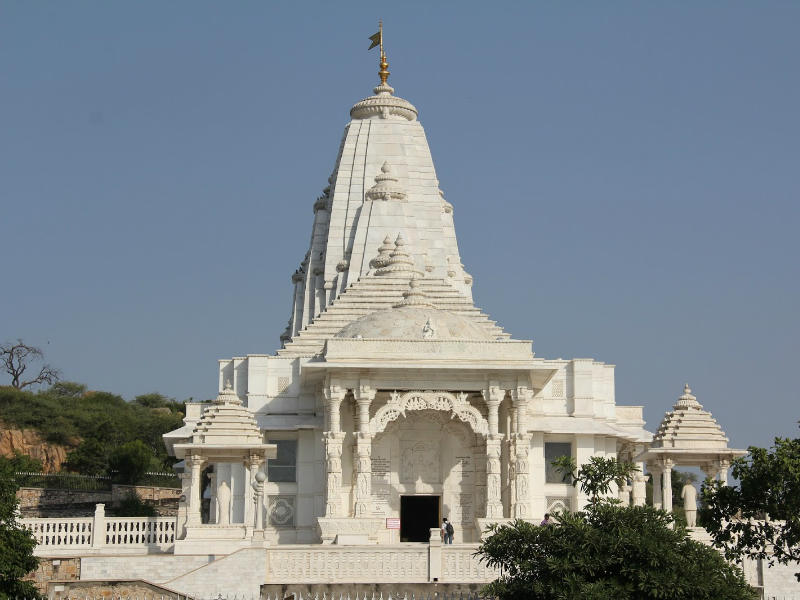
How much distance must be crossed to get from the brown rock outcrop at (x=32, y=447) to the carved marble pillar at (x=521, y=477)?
140 feet

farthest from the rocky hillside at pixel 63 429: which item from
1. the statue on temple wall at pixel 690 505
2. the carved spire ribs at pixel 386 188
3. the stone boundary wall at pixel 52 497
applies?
the statue on temple wall at pixel 690 505

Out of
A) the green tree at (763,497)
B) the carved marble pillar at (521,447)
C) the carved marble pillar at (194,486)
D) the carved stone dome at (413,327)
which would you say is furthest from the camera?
the carved stone dome at (413,327)

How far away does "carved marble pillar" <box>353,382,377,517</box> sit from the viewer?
121ft

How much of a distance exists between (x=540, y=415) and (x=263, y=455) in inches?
377

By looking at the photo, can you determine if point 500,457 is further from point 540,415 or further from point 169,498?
point 169,498

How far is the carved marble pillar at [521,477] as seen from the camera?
3706 cm

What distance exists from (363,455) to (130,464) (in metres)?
28.9

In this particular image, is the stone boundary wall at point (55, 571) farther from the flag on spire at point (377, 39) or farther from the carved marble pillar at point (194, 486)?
the flag on spire at point (377, 39)

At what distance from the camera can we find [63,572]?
30.8 metres

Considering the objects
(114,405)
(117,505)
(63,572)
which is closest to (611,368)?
(63,572)

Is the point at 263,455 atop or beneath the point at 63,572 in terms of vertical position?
atop

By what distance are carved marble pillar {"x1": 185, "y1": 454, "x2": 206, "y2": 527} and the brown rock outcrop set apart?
41091 millimetres

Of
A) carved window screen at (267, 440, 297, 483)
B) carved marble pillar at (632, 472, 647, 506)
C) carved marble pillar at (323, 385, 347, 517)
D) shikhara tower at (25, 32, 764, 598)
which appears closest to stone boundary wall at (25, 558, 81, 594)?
shikhara tower at (25, 32, 764, 598)

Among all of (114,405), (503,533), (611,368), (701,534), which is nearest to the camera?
(503,533)
